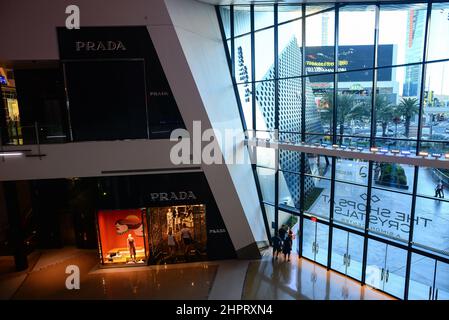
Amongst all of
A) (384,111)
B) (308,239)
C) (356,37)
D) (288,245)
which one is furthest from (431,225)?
(356,37)

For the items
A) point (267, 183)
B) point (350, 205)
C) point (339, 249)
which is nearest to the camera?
point (350, 205)

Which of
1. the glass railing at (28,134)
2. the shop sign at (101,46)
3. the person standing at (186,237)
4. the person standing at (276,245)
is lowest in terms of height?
the person standing at (276,245)

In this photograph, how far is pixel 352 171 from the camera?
10.4 metres

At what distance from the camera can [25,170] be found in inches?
404

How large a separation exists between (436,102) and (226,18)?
310 inches

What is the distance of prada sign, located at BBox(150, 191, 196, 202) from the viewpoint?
37.8 feet

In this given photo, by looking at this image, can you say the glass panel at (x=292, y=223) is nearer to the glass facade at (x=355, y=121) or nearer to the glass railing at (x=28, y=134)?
the glass facade at (x=355, y=121)

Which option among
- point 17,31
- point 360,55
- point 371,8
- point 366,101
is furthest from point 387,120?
point 17,31

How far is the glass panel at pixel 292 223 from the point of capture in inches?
500

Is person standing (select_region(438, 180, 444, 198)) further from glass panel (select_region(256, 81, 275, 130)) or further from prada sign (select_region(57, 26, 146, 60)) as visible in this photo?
prada sign (select_region(57, 26, 146, 60))

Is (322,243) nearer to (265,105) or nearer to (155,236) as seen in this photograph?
(265,105)

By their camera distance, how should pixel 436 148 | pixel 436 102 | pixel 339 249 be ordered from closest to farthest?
A: 1. pixel 436 102
2. pixel 436 148
3. pixel 339 249

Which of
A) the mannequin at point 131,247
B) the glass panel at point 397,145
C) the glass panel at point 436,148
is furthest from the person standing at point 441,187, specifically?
the mannequin at point 131,247

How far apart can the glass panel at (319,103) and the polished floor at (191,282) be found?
520 centimetres
